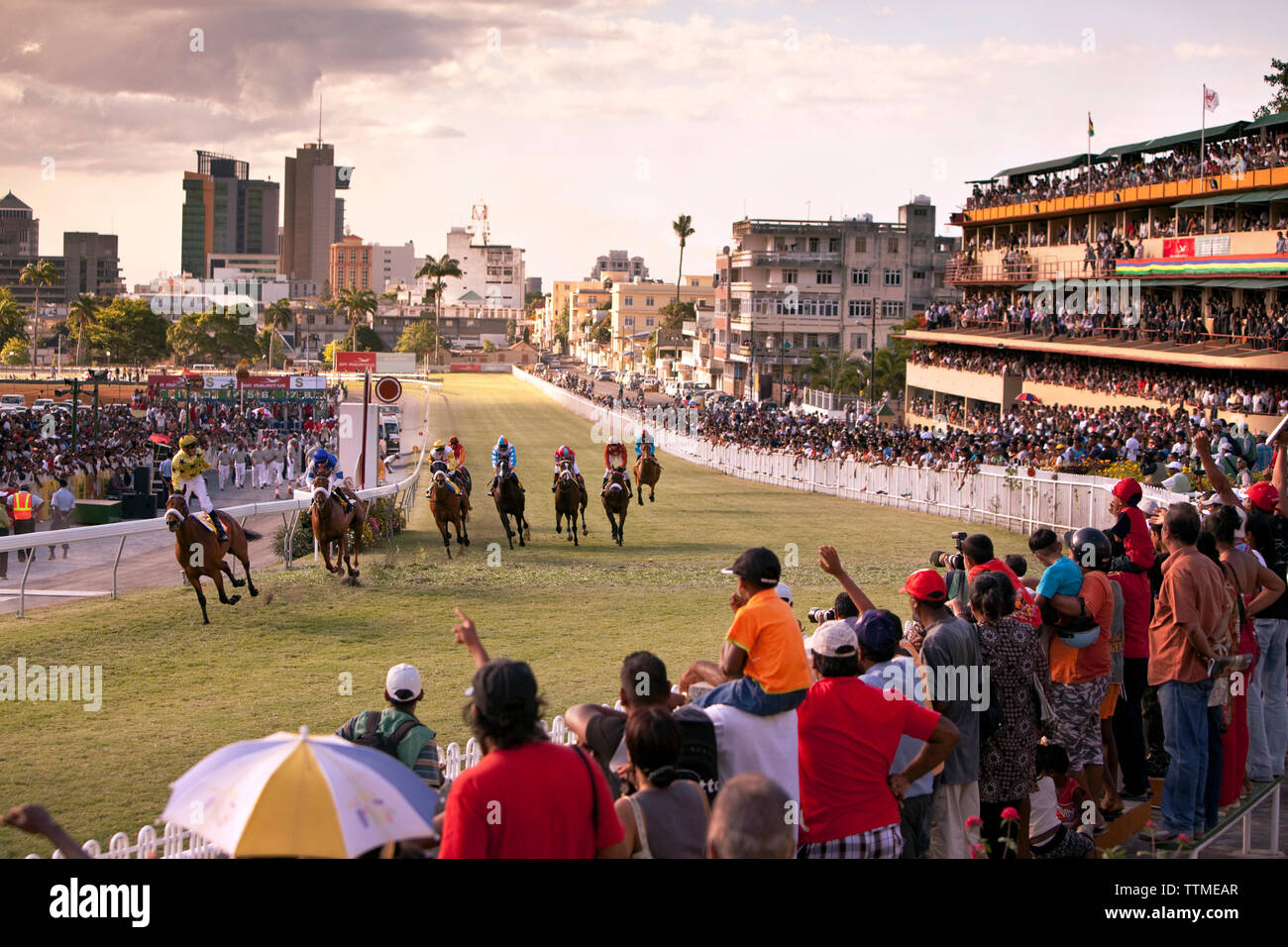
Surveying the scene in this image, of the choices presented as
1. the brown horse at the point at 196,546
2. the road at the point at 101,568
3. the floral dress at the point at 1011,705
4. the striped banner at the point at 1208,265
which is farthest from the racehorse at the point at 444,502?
the striped banner at the point at 1208,265

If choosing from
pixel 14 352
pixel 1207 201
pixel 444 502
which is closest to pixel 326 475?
pixel 444 502

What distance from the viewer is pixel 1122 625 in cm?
748

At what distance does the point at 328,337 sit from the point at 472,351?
A: 29.4 metres

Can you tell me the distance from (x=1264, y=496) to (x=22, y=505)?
1813 cm

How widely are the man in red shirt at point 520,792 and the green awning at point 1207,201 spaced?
3572 centimetres

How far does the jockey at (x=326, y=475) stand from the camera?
1539cm

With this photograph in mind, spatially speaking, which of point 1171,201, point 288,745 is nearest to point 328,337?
point 1171,201

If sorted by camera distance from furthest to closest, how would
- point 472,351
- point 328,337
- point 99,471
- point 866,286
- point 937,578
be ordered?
point 328,337 < point 472,351 < point 866,286 < point 99,471 < point 937,578

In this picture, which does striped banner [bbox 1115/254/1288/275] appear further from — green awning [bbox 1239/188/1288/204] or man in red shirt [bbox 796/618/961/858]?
man in red shirt [bbox 796/618/961/858]

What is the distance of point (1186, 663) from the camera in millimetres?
6867

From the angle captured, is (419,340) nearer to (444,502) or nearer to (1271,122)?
(1271,122)

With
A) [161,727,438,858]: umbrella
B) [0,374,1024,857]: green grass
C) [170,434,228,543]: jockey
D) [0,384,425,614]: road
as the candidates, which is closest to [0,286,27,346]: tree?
[0,384,425,614]: road

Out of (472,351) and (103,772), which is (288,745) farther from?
(472,351)

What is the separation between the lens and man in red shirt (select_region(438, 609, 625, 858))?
362 centimetres
